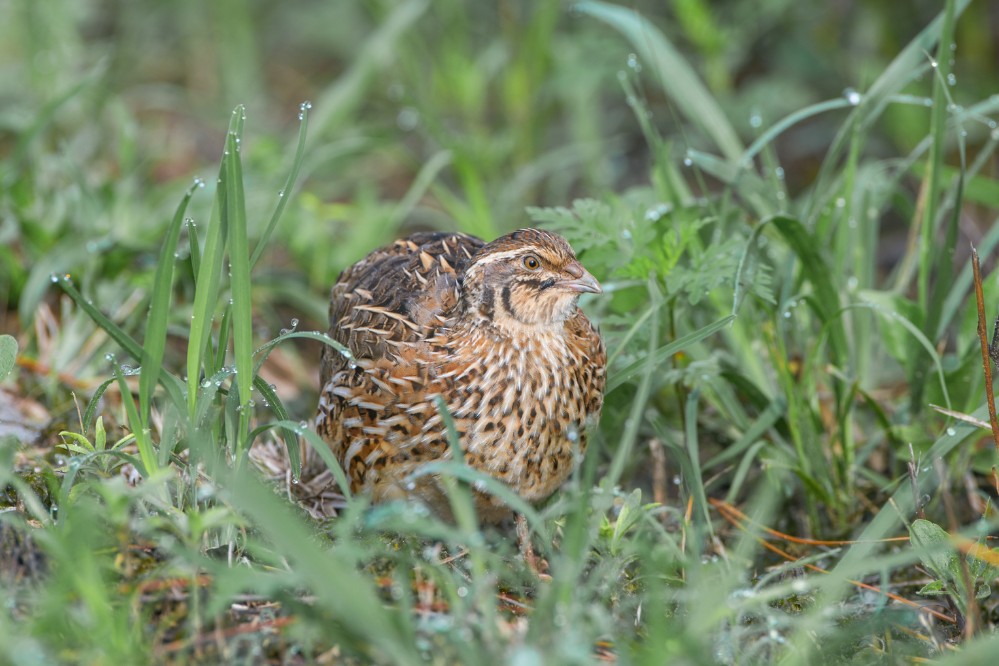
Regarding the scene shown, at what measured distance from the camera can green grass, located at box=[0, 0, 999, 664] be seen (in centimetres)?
264

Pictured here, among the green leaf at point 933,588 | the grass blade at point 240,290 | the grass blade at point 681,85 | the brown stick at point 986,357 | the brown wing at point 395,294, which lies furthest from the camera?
the grass blade at point 681,85

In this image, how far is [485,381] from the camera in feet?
11.0

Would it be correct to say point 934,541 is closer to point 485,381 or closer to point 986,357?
point 986,357

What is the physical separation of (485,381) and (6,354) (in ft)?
4.60

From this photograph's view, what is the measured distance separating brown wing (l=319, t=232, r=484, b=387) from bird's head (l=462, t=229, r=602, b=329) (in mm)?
186

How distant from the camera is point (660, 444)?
4.14m

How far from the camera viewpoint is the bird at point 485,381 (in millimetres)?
3346

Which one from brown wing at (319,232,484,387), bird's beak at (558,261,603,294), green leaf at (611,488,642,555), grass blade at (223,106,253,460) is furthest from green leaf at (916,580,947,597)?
grass blade at (223,106,253,460)

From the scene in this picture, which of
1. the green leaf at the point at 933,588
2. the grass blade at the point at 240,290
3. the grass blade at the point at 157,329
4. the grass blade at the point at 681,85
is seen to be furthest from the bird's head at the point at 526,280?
the grass blade at the point at 681,85

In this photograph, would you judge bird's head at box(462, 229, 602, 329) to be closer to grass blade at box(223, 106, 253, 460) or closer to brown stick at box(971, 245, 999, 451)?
grass blade at box(223, 106, 253, 460)

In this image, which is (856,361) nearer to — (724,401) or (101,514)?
(724,401)

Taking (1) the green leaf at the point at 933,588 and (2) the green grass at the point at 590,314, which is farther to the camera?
(1) the green leaf at the point at 933,588

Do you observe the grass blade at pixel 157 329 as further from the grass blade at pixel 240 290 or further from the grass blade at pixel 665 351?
the grass blade at pixel 665 351

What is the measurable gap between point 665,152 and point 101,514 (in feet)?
8.42
